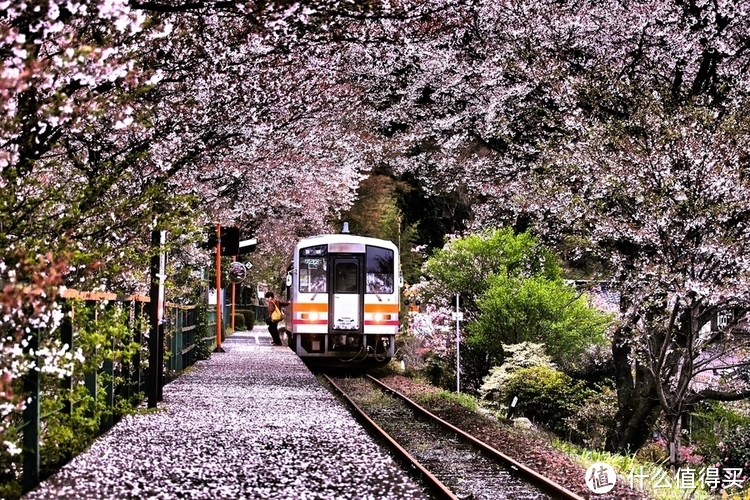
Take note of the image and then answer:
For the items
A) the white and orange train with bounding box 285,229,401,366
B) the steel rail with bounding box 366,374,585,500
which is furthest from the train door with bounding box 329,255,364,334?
the steel rail with bounding box 366,374,585,500

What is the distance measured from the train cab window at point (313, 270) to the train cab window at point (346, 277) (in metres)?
0.28

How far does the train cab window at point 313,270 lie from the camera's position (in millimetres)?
21281

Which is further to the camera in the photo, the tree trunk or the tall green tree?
the tall green tree

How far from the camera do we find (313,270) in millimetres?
21469

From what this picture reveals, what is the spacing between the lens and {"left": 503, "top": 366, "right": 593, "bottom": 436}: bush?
16906 millimetres

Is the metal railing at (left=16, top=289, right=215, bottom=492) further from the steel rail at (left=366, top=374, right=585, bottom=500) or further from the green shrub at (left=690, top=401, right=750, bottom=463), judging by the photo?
the green shrub at (left=690, top=401, right=750, bottom=463)

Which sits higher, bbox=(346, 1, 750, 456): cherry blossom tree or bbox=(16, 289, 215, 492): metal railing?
bbox=(346, 1, 750, 456): cherry blossom tree

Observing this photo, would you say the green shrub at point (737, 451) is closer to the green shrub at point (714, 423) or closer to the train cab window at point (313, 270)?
the green shrub at point (714, 423)

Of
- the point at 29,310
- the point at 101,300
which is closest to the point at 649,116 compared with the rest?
the point at 101,300

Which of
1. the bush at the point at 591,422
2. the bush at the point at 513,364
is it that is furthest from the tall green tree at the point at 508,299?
the bush at the point at 591,422

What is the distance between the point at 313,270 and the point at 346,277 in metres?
0.71

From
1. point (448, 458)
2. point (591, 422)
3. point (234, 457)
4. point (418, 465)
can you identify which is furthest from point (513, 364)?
point (234, 457)

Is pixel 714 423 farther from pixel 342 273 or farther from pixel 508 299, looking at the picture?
pixel 342 273

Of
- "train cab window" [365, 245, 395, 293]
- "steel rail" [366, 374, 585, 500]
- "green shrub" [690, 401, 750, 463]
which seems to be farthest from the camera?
"train cab window" [365, 245, 395, 293]
